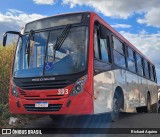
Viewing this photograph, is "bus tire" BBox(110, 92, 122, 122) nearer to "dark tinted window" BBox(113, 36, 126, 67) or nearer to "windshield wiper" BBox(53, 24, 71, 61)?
"dark tinted window" BBox(113, 36, 126, 67)

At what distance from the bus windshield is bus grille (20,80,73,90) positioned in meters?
0.23

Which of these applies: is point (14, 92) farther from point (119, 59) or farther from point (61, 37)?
point (119, 59)

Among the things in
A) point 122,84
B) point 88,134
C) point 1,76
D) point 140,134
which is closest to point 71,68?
point 88,134

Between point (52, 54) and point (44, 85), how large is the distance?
921 millimetres

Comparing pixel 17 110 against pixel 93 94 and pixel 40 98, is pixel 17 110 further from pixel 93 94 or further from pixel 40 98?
A: pixel 93 94

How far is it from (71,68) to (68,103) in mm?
947

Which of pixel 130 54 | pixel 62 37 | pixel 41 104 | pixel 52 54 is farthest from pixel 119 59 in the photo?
pixel 41 104

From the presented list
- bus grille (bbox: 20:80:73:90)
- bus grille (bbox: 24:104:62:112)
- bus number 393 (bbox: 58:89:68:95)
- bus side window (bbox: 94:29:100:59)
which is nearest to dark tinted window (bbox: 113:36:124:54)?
bus side window (bbox: 94:29:100:59)

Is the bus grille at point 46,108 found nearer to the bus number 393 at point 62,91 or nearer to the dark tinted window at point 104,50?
the bus number 393 at point 62,91

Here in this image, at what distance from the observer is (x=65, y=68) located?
9289mm

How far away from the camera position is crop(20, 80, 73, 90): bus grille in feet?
29.9

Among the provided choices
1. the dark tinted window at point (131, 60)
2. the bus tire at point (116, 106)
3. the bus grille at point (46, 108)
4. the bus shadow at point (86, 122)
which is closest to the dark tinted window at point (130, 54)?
the dark tinted window at point (131, 60)

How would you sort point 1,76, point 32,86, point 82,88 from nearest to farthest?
point 82,88, point 32,86, point 1,76

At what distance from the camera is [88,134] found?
9.12 m
